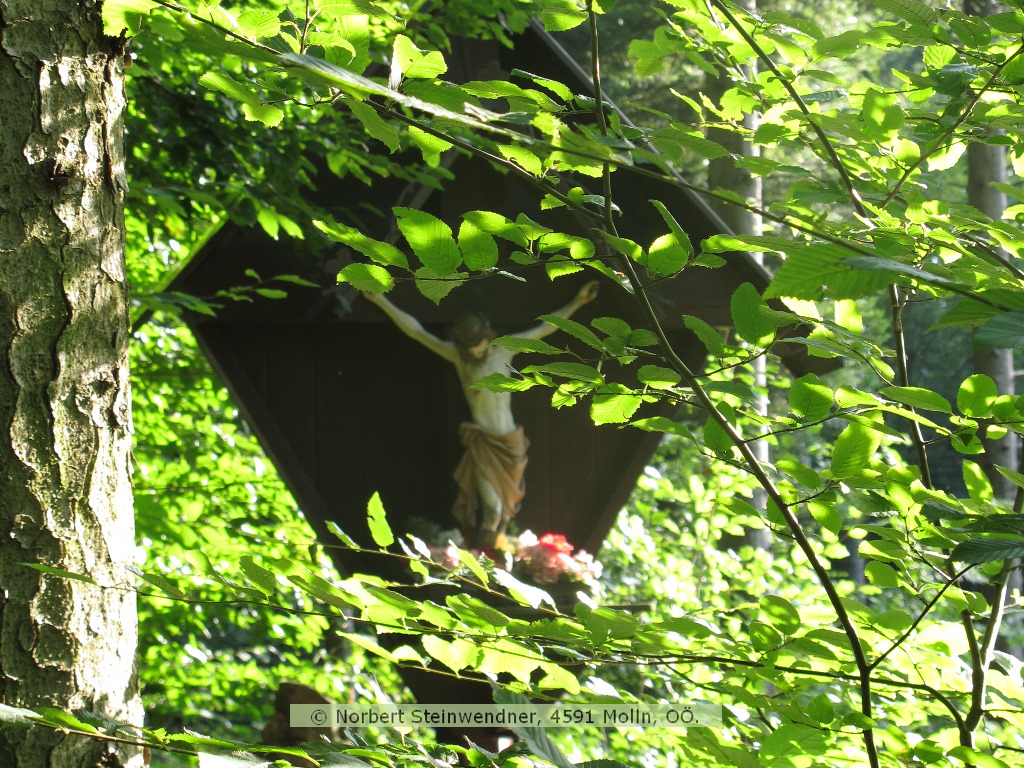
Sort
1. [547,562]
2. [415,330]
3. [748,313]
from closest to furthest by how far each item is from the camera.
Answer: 1. [748,313]
2. [547,562]
3. [415,330]

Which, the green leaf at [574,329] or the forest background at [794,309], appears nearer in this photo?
the forest background at [794,309]

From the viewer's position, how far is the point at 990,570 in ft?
3.12

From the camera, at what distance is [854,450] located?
83cm

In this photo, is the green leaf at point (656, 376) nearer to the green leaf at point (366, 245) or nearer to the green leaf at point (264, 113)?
the green leaf at point (366, 245)

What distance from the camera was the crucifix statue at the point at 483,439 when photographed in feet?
9.73

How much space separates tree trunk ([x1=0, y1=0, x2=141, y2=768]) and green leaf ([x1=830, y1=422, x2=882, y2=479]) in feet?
2.83

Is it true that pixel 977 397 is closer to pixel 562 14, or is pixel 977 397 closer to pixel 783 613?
pixel 783 613

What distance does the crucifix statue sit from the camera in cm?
297

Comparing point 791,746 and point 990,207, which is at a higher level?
point 990,207

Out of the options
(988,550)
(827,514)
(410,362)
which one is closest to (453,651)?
(827,514)

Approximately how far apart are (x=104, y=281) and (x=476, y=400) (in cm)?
190

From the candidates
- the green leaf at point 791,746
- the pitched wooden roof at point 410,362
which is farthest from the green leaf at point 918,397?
the pitched wooden roof at point 410,362

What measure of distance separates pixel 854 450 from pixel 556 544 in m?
2.09

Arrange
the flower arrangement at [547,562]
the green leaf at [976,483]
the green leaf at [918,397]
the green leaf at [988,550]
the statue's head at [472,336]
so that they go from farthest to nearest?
the statue's head at [472,336]
the flower arrangement at [547,562]
the green leaf at [976,483]
the green leaf at [918,397]
the green leaf at [988,550]
